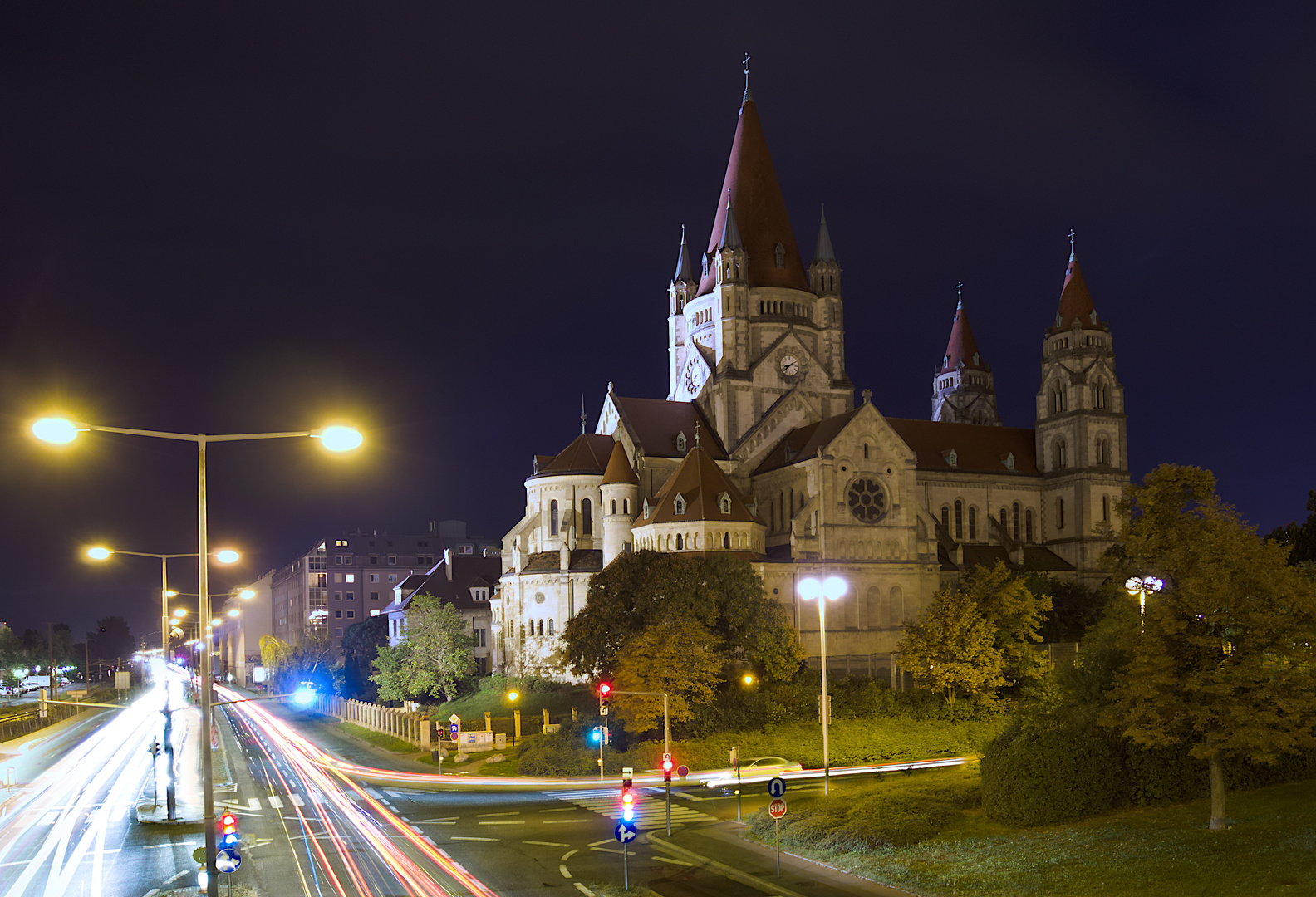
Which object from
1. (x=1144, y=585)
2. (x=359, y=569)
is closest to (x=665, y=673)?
(x=1144, y=585)

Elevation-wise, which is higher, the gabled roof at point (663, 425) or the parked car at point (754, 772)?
the gabled roof at point (663, 425)

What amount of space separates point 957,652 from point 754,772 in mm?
20677

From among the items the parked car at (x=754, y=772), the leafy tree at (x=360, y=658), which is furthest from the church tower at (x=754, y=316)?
the parked car at (x=754, y=772)

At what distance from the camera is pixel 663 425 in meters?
88.4

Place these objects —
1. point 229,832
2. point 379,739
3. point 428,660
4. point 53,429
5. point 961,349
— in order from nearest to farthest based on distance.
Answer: point 53,429, point 229,832, point 379,739, point 428,660, point 961,349

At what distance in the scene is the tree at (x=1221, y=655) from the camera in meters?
30.6

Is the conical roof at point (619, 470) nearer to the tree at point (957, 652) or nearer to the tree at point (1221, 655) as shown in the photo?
the tree at point (957, 652)

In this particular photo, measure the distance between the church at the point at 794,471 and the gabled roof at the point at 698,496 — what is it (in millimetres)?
138

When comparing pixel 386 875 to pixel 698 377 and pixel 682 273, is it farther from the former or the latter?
pixel 682 273

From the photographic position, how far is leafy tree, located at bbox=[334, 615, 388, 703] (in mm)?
102625

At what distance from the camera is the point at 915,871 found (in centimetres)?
2916

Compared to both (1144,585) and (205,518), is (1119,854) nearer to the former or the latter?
(1144,585)

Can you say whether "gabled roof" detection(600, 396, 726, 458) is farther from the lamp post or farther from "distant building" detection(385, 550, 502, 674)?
the lamp post

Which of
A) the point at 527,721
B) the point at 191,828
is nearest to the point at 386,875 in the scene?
the point at 191,828
